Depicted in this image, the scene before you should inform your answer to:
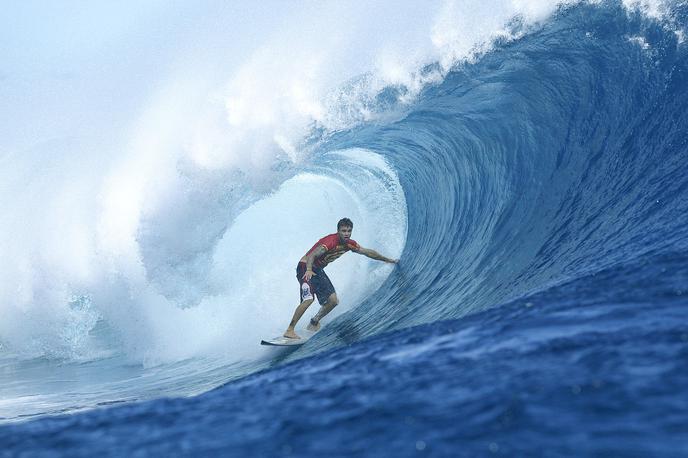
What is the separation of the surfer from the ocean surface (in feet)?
1.22

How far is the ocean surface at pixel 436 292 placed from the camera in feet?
8.97

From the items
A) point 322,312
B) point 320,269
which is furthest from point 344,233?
point 322,312

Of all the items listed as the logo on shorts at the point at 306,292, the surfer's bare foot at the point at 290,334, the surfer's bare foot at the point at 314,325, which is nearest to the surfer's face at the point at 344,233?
the logo on shorts at the point at 306,292

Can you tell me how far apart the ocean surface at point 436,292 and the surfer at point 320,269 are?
37 cm

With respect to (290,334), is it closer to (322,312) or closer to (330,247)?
(322,312)

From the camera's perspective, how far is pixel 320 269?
860 centimetres

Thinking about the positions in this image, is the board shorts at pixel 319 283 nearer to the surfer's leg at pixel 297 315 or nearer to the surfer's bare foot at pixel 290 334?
the surfer's leg at pixel 297 315

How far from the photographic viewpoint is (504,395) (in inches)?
109

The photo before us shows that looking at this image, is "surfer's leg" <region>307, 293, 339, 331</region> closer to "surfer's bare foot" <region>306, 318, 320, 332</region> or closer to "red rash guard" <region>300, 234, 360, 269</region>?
"surfer's bare foot" <region>306, 318, 320, 332</region>

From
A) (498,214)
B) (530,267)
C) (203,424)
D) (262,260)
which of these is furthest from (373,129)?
(203,424)

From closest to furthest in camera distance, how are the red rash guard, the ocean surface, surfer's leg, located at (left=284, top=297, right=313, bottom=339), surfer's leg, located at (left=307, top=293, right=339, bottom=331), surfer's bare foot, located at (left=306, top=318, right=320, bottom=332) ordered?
the ocean surface → surfer's leg, located at (left=284, top=297, right=313, bottom=339) → the red rash guard → surfer's leg, located at (left=307, top=293, right=339, bottom=331) → surfer's bare foot, located at (left=306, top=318, right=320, bottom=332)

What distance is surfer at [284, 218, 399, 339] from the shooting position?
838 centimetres

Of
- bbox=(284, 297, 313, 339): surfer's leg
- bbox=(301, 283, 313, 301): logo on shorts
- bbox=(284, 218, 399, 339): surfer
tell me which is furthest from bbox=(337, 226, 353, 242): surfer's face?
bbox=(284, 297, 313, 339): surfer's leg

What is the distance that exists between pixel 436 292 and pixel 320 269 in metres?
1.49
